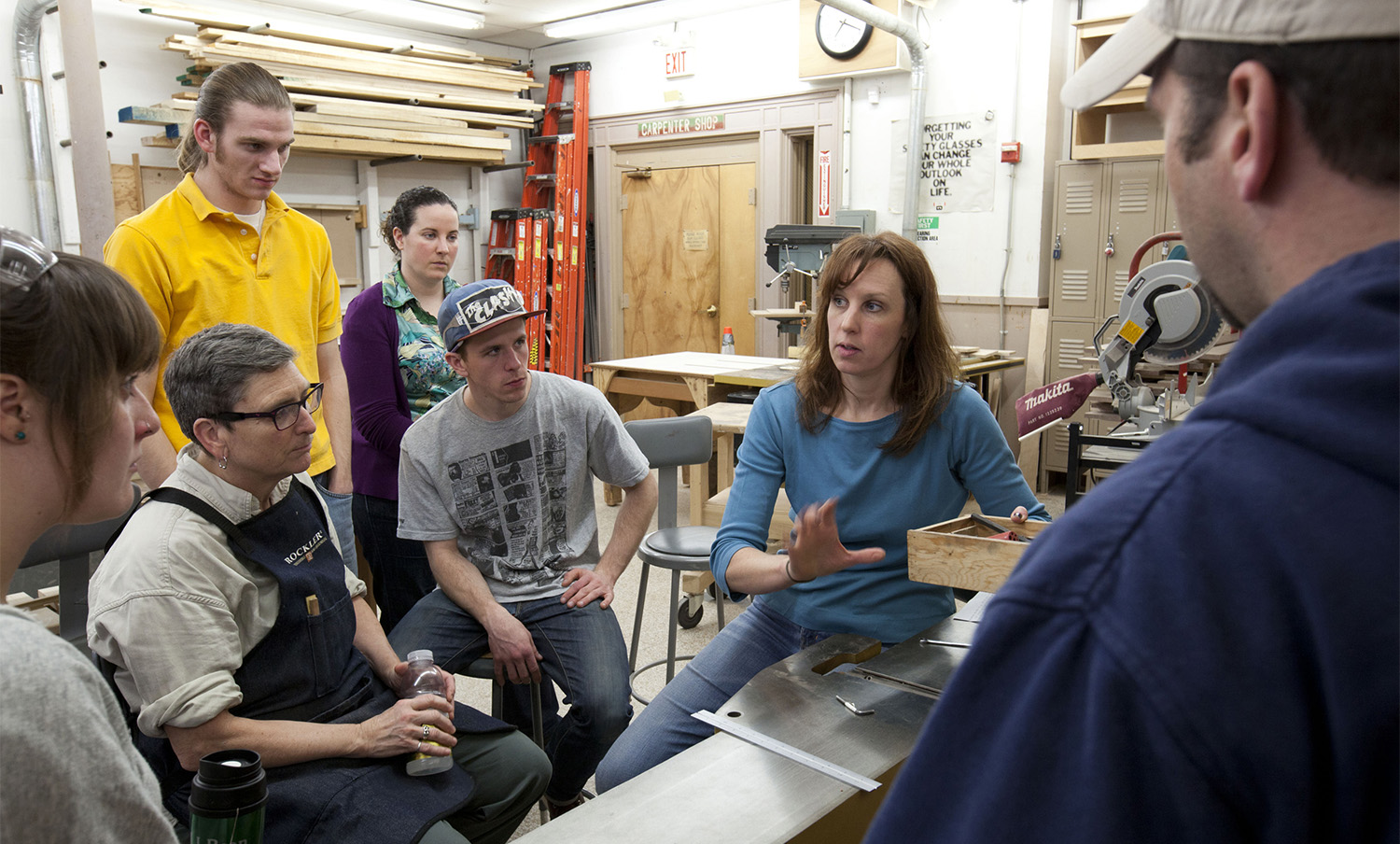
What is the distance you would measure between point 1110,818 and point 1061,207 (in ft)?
18.7

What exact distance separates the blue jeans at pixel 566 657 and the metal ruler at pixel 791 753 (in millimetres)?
860

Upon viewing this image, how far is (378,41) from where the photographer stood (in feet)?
22.4

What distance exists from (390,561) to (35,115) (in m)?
4.58

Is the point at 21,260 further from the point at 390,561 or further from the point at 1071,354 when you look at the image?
the point at 1071,354

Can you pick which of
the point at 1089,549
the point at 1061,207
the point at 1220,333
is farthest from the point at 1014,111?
the point at 1089,549

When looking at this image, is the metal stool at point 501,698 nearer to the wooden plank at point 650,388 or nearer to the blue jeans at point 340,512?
the blue jeans at point 340,512

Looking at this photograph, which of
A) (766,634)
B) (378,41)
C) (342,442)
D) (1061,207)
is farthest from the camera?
(378,41)

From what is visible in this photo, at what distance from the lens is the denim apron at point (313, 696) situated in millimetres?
1517

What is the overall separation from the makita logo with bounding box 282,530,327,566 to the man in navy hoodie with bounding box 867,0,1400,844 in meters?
1.43

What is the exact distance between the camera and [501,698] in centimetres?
234

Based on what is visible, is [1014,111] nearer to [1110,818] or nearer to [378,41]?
[378,41]

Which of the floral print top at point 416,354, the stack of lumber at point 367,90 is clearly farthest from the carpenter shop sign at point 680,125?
the floral print top at point 416,354

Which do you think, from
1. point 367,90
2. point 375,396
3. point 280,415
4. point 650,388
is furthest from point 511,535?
point 367,90

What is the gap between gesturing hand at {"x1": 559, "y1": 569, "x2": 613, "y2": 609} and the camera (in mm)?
2330
